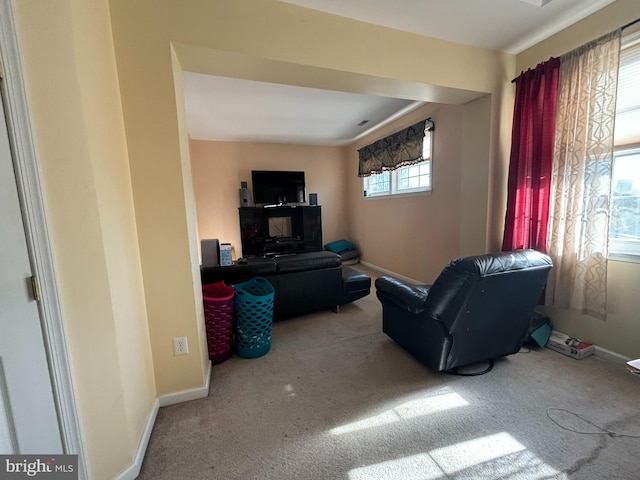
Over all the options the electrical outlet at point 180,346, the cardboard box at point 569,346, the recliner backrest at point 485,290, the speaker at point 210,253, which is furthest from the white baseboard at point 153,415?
the cardboard box at point 569,346

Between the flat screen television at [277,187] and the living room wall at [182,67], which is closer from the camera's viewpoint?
the living room wall at [182,67]

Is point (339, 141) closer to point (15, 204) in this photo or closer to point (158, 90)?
point (158, 90)

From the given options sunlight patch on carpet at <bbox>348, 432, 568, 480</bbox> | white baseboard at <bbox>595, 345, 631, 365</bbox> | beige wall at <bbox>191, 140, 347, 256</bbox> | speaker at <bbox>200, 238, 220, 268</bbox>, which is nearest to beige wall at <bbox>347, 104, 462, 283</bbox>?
beige wall at <bbox>191, 140, 347, 256</bbox>

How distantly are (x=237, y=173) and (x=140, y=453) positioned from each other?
4.79 metres

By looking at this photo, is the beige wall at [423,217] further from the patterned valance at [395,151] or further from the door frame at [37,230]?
the door frame at [37,230]

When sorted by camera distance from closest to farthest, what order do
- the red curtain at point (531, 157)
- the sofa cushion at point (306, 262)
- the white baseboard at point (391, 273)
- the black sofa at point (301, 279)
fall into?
the red curtain at point (531, 157)
the black sofa at point (301, 279)
the sofa cushion at point (306, 262)
the white baseboard at point (391, 273)

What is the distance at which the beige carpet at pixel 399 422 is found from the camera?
1.25 meters

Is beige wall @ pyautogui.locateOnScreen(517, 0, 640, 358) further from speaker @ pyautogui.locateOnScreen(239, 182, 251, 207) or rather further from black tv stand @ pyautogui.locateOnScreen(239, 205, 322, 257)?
speaker @ pyautogui.locateOnScreen(239, 182, 251, 207)

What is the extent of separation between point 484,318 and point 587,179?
53.0 inches

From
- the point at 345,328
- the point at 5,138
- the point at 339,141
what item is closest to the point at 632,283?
the point at 345,328

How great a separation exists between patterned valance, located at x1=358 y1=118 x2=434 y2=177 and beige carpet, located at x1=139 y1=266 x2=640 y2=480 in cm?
276

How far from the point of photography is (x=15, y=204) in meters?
0.84

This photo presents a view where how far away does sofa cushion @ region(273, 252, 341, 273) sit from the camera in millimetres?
2676

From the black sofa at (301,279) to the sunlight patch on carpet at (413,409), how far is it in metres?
1.40
